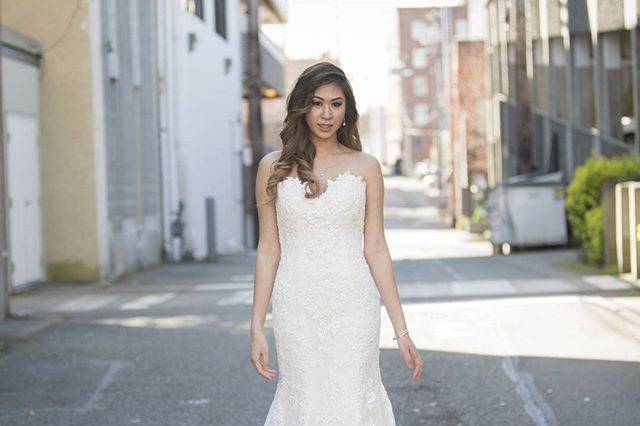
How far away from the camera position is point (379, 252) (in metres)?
4.92

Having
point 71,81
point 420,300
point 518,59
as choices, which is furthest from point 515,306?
point 518,59

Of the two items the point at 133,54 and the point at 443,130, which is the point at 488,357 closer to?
the point at 133,54

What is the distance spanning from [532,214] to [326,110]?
21.8m

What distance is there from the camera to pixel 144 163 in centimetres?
2325

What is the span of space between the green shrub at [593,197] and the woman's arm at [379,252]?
13629mm

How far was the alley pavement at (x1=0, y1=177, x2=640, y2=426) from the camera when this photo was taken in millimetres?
7957

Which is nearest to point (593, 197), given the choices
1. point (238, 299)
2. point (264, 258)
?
point (238, 299)

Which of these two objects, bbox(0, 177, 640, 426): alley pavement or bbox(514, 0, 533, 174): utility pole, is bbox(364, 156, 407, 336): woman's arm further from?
bbox(514, 0, 533, 174): utility pole

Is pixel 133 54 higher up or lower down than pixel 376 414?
higher up

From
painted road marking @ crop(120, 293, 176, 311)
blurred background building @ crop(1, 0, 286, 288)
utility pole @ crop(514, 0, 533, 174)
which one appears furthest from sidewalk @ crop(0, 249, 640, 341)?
utility pole @ crop(514, 0, 533, 174)

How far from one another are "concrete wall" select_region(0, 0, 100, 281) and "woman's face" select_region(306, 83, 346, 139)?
13961mm

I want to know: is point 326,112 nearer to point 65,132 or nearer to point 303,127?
point 303,127

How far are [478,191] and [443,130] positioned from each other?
→ 21.2m

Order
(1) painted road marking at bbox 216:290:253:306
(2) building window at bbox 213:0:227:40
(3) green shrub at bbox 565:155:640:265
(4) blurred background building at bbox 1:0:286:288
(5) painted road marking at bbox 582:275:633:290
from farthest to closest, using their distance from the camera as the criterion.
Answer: (2) building window at bbox 213:0:227:40 < (3) green shrub at bbox 565:155:640:265 < (4) blurred background building at bbox 1:0:286:288 < (5) painted road marking at bbox 582:275:633:290 < (1) painted road marking at bbox 216:290:253:306
